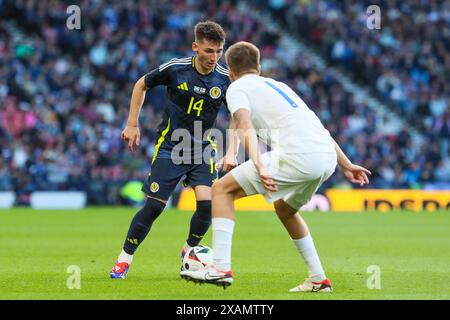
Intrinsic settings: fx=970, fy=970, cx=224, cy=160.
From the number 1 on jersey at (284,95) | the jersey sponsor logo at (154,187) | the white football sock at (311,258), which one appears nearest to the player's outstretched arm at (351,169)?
the number 1 on jersey at (284,95)

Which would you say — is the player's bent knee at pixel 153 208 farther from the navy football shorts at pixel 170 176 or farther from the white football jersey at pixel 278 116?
the white football jersey at pixel 278 116

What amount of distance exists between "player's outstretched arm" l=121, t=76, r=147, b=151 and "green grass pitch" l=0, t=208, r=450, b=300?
135 centimetres

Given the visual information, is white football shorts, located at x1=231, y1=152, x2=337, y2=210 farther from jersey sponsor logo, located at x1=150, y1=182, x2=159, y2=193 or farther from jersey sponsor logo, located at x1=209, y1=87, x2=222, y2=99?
jersey sponsor logo, located at x1=209, y1=87, x2=222, y2=99

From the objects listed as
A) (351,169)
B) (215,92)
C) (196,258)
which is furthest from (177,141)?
A: (351,169)

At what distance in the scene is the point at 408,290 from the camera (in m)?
8.49

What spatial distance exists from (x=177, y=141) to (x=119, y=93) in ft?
59.8

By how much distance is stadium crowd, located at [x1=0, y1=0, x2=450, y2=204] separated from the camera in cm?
2516

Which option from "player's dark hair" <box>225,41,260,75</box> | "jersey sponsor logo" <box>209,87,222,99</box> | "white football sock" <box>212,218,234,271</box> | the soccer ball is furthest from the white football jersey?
"jersey sponsor logo" <box>209,87,222,99</box>

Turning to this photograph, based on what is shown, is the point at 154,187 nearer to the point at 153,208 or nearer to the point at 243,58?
the point at 153,208

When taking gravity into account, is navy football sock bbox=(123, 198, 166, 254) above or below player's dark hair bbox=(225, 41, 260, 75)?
below

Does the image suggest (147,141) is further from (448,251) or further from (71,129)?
(448,251)

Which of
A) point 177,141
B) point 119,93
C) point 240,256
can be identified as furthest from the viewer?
point 119,93

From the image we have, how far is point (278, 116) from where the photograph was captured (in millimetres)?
7824

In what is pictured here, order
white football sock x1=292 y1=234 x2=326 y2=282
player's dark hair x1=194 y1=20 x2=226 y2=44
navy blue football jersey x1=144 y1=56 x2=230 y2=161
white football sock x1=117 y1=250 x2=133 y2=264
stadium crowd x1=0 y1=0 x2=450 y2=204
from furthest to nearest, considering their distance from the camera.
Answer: stadium crowd x1=0 y1=0 x2=450 y2=204 < navy blue football jersey x1=144 y1=56 x2=230 y2=161 < white football sock x1=117 y1=250 x2=133 y2=264 < player's dark hair x1=194 y1=20 x2=226 y2=44 < white football sock x1=292 y1=234 x2=326 y2=282
